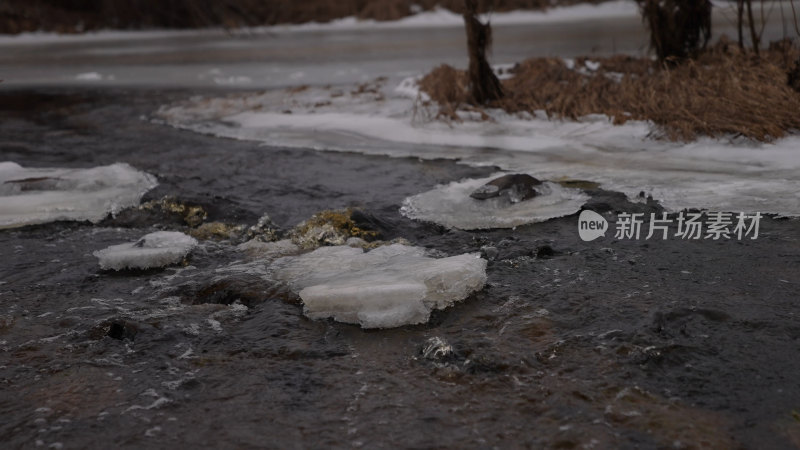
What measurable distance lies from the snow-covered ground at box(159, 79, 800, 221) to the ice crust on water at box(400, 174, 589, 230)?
0.42 feet

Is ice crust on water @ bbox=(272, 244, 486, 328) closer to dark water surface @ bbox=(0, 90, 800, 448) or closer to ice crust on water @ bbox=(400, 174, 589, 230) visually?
dark water surface @ bbox=(0, 90, 800, 448)

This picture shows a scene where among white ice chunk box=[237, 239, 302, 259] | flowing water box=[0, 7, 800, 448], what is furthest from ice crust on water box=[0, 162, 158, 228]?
white ice chunk box=[237, 239, 302, 259]

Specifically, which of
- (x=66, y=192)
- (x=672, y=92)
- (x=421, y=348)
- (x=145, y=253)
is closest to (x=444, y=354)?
(x=421, y=348)

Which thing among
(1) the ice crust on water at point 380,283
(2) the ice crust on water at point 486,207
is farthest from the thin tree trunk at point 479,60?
(1) the ice crust on water at point 380,283

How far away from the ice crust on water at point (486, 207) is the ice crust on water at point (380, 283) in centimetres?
71

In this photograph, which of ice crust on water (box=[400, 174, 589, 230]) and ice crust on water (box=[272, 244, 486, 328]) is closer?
ice crust on water (box=[272, 244, 486, 328])

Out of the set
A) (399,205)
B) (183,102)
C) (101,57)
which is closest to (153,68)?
(101,57)

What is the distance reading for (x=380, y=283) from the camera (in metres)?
3.15

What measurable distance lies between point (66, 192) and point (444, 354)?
3.71 m

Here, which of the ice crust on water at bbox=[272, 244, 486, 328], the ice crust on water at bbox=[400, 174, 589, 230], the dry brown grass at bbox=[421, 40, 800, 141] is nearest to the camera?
the ice crust on water at bbox=[272, 244, 486, 328]

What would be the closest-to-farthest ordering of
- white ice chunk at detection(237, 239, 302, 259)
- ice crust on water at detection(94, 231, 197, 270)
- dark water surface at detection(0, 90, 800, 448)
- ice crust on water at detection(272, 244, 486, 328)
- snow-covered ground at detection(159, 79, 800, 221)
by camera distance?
dark water surface at detection(0, 90, 800, 448), ice crust on water at detection(272, 244, 486, 328), ice crust on water at detection(94, 231, 197, 270), white ice chunk at detection(237, 239, 302, 259), snow-covered ground at detection(159, 79, 800, 221)

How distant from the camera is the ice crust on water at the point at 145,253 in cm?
373

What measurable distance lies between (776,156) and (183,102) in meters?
8.05

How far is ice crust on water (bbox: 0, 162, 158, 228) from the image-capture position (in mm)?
4699
